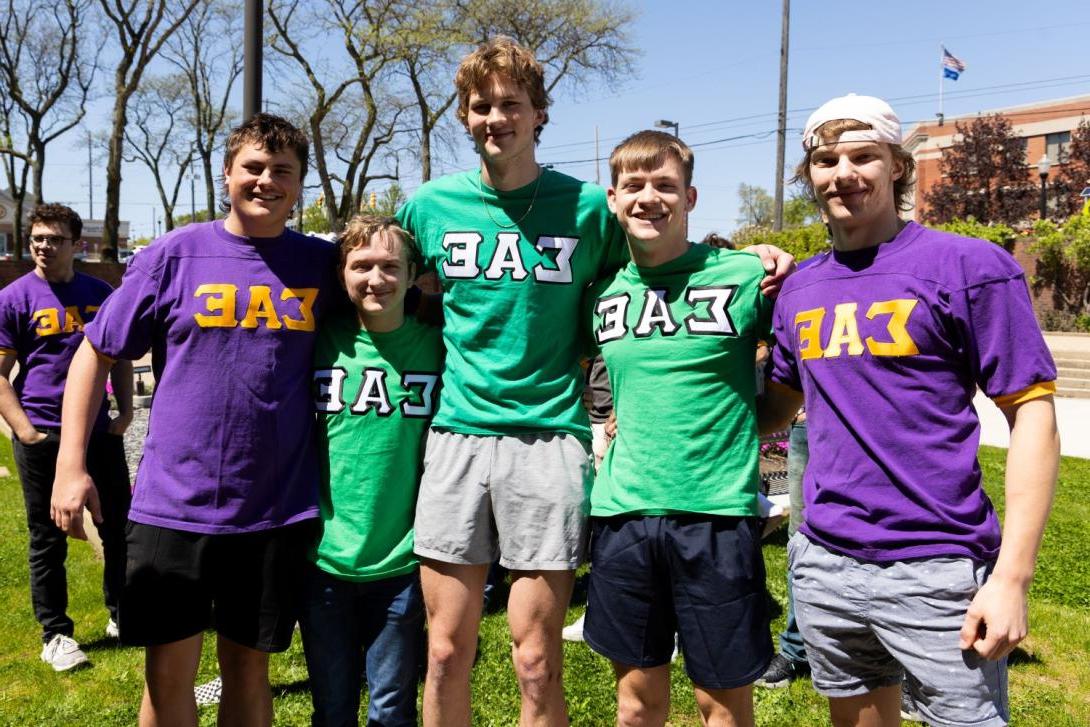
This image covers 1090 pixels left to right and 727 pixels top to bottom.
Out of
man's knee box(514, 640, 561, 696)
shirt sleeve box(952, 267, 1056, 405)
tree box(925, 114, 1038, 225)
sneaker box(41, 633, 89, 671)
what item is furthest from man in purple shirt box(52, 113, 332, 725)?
tree box(925, 114, 1038, 225)

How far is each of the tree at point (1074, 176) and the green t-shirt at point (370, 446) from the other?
4353cm

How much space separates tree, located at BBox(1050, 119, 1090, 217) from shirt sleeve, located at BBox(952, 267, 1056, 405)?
142 ft

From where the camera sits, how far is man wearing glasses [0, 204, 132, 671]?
450cm

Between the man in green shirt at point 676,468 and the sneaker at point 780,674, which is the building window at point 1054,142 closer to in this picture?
the sneaker at point 780,674

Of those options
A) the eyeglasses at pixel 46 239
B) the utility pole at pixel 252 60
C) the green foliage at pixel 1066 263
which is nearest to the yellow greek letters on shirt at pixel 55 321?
the eyeglasses at pixel 46 239

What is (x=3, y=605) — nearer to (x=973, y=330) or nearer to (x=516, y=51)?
(x=516, y=51)

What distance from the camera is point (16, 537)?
6934mm

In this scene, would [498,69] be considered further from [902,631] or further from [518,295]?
[902,631]

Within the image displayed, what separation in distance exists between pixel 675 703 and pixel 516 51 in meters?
2.78

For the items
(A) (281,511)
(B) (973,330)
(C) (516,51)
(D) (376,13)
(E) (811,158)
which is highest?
(D) (376,13)

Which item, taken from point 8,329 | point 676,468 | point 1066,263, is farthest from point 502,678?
point 1066,263

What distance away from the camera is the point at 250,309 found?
265cm

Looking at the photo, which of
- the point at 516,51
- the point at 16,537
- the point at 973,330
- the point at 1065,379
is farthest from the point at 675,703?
the point at 1065,379

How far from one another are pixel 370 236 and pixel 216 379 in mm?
652
